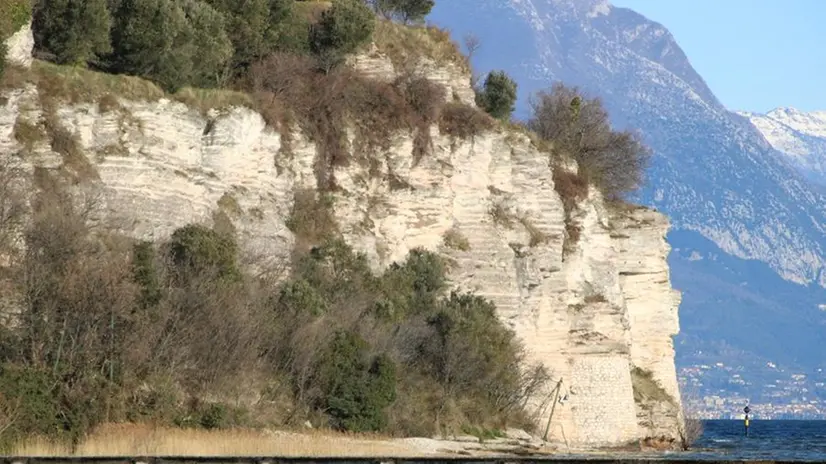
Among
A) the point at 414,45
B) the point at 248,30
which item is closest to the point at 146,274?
the point at 248,30

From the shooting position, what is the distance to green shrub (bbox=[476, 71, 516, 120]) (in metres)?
77.1

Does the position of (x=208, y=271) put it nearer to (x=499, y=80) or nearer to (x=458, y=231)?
(x=458, y=231)

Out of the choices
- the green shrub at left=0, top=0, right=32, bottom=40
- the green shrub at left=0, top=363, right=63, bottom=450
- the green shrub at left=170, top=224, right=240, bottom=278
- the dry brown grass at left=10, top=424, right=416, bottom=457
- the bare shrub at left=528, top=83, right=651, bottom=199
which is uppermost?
the bare shrub at left=528, top=83, right=651, bottom=199

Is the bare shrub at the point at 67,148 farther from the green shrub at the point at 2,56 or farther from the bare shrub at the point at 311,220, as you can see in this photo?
the bare shrub at the point at 311,220

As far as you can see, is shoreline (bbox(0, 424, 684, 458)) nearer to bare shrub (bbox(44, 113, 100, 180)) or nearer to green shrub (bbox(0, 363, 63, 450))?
green shrub (bbox(0, 363, 63, 450))

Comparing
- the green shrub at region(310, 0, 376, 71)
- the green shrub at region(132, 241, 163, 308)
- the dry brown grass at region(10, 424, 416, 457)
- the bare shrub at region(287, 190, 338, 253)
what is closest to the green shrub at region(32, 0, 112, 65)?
the green shrub at region(132, 241, 163, 308)

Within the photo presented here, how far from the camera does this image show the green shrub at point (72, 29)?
5856 cm

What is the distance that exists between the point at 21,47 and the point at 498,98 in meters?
27.1

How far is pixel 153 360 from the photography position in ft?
164

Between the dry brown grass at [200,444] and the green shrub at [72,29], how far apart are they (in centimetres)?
1583

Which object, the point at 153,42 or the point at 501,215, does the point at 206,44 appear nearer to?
the point at 153,42

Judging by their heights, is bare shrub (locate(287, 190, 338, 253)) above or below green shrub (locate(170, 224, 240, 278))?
above

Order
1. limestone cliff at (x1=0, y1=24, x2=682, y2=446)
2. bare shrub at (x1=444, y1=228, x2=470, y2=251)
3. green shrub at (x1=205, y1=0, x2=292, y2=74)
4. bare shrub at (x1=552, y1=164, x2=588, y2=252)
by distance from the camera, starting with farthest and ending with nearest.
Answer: bare shrub at (x1=552, y1=164, x2=588, y2=252)
bare shrub at (x1=444, y1=228, x2=470, y2=251)
green shrub at (x1=205, y1=0, x2=292, y2=74)
limestone cliff at (x1=0, y1=24, x2=682, y2=446)

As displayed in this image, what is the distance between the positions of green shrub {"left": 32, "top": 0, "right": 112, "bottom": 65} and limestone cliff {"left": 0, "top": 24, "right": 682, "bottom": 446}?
2953 millimetres
